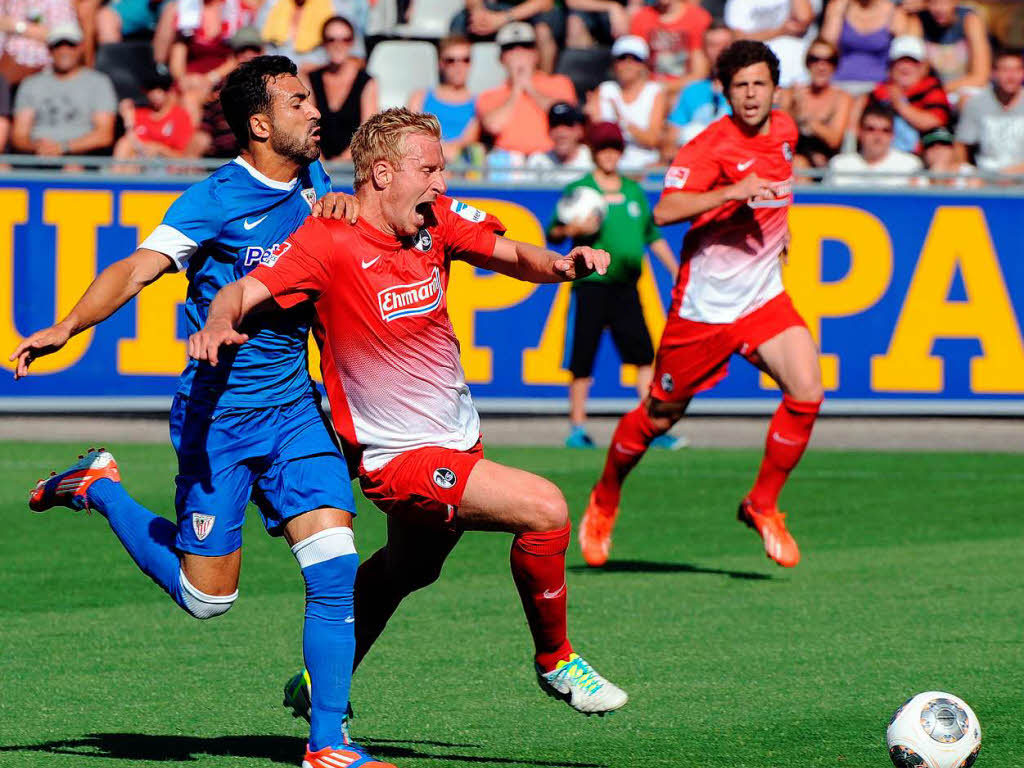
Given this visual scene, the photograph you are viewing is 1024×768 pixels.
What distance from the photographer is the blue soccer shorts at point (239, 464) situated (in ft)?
19.4

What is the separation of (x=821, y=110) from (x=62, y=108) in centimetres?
742

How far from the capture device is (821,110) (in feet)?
57.9

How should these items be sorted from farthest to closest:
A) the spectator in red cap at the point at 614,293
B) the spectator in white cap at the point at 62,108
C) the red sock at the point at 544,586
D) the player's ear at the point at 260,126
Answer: the spectator in white cap at the point at 62,108 < the spectator in red cap at the point at 614,293 < the player's ear at the point at 260,126 < the red sock at the point at 544,586

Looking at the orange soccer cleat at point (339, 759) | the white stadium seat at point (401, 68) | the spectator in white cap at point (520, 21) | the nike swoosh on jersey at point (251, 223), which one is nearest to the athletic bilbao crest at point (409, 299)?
the nike swoosh on jersey at point (251, 223)

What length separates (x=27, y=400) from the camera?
16.1 metres

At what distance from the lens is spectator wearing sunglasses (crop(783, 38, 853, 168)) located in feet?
57.6

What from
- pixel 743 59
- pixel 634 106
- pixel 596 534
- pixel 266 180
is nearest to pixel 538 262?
pixel 266 180

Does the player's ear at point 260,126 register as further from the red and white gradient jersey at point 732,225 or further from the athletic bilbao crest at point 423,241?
the red and white gradient jersey at point 732,225

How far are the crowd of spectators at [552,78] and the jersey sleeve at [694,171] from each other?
21.2 ft

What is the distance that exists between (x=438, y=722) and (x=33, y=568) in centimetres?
407

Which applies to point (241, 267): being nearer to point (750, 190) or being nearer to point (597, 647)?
point (597, 647)

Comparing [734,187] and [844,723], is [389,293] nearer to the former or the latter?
[844,723]

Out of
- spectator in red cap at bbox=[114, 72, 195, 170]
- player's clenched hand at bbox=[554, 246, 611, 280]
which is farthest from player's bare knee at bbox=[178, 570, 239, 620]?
spectator in red cap at bbox=[114, 72, 195, 170]

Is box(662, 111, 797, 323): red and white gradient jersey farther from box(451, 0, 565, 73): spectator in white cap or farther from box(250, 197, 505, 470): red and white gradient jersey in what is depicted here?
box(451, 0, 565, 73): spectator in white cap
